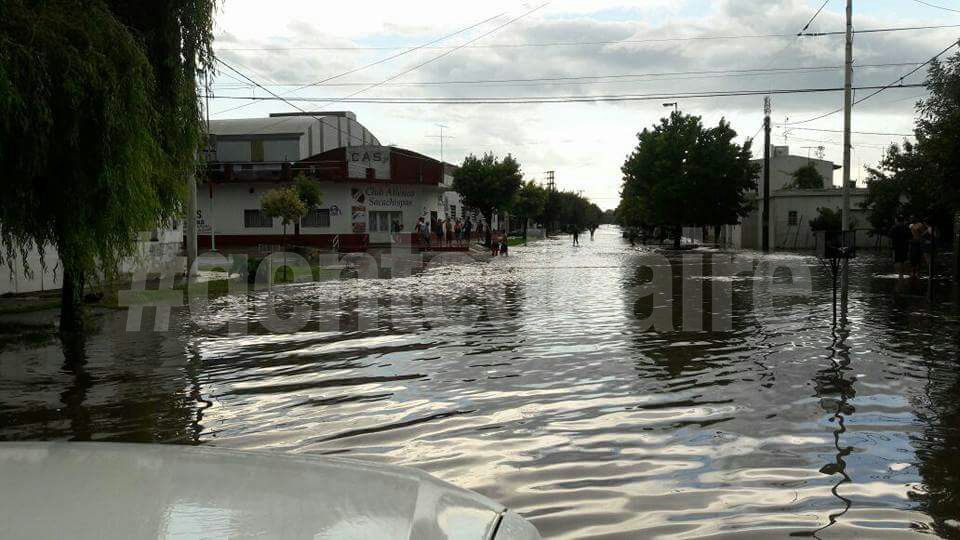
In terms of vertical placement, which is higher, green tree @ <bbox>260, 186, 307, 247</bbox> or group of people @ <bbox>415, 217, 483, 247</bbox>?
green tree @ <bbox>260, 186, 307, 247</bbox>

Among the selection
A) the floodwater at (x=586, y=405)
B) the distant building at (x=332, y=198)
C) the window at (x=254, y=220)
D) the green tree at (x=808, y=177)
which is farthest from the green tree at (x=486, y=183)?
the floodwater at (x=586, y=405)

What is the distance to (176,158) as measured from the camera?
11.6 m

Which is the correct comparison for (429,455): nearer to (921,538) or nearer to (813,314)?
(921,538)

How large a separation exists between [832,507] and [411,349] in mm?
6491

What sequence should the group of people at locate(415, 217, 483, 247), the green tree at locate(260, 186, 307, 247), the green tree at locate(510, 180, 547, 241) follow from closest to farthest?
the green tree at locate(260, 186, 307, 247) < the group of people at locate(415, 217, 483, 247) < the green tree at locate(510, 180, 547, 241)

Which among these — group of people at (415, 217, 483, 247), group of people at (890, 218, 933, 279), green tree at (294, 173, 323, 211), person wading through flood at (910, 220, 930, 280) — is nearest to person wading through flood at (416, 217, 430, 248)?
group of people at (415, 217, 483, 247)

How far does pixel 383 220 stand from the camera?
164 ft

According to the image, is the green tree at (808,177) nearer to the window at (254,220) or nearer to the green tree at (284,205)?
the window at (254,220)

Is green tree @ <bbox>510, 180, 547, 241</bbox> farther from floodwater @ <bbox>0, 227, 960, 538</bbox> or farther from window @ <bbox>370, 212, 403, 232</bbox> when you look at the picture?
floodwater @ <bbox>0, 227, 960, 538</bbox>

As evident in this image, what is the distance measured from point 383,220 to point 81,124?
41653mm

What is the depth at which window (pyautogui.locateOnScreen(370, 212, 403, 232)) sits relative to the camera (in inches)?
1946

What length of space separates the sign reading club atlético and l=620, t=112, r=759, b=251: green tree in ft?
58.6

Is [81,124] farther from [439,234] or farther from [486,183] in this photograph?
[486,183]

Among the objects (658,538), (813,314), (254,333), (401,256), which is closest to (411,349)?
(254,333)
